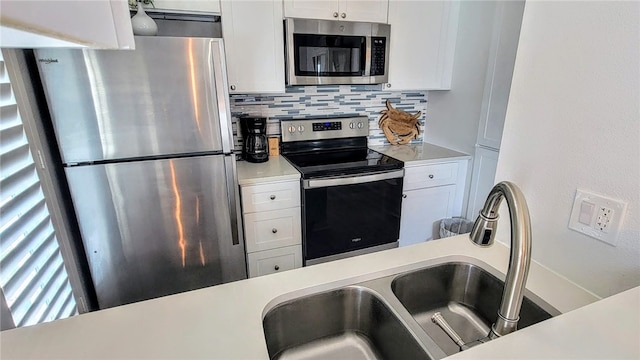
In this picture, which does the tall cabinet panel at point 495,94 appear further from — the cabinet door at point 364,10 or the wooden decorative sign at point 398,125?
the cabinet door at point 364,10

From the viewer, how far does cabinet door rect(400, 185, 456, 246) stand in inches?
94.8

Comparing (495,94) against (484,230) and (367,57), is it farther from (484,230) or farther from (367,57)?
(484,230)

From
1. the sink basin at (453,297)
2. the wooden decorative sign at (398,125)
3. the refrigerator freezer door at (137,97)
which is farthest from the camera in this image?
the wooden decorative sign at (398,125)

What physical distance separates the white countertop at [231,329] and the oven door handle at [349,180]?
3.48 ft

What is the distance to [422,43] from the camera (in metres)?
2.41

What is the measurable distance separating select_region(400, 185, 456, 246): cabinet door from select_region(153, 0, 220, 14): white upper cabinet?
1.73 meters

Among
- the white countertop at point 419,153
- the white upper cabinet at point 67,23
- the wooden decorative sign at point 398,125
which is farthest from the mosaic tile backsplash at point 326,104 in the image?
the white upper cabinet at point 67,23

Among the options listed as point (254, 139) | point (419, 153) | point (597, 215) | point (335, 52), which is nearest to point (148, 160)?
point (254, 139)

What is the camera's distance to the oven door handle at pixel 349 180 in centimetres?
201

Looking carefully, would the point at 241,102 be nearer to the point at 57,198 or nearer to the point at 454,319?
the point at 57,198

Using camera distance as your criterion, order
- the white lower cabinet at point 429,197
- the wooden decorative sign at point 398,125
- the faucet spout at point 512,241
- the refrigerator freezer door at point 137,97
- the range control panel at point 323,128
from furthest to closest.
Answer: the wooden decorative sign at point 398,125, the range control panel at point 323,128, the white lower cabinet at point 429,197, the refrigerator freezer door at point 137,97, the faucet spout at point 512,241

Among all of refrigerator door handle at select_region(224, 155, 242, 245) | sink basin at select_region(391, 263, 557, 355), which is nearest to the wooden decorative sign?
refrigerator door handle at select_region(224, 155, 242, 245)

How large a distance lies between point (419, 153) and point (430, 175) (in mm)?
227

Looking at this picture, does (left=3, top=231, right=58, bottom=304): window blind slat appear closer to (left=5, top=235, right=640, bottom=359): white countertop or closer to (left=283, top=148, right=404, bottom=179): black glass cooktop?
(left=5, top=235, right=640, bottom=359): white countertop
